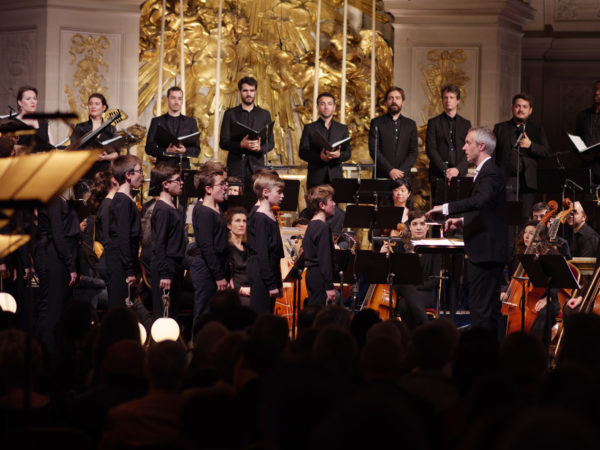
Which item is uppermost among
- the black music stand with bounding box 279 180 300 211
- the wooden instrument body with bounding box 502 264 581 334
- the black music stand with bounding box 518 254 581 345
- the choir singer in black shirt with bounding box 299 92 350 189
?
the choir singer in black shirt with bounding box 299 92 350 189

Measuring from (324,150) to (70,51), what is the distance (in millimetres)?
3761

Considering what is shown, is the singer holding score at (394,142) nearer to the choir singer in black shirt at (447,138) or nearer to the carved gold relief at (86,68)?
the choir singer in black shirt at (447,138)

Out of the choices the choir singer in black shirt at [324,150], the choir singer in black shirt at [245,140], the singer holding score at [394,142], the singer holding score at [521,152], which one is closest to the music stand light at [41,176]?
the choir singer in black shirt at [245,140]

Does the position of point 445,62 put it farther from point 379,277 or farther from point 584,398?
point 584,398

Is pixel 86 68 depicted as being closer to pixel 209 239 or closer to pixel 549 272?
pixel 209 239

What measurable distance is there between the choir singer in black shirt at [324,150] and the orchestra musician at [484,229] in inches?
99.6

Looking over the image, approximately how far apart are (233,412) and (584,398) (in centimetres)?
97

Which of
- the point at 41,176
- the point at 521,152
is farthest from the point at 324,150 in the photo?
the point at 41,176

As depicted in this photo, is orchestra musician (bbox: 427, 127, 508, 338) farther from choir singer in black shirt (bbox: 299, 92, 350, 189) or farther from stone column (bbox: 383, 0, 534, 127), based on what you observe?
stone column (bbox: 383, 0, 534, 127)

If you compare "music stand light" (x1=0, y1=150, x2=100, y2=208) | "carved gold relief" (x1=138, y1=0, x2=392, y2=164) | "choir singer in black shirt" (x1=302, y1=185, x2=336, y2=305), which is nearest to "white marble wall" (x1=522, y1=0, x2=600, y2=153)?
"carved gold relief" (x1=138, y1=0, x2=392, y2=164)

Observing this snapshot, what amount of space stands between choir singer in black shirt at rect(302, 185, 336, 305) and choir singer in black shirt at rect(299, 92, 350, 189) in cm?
173

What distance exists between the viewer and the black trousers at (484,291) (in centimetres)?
703

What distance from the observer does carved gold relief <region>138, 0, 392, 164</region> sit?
12172 mm

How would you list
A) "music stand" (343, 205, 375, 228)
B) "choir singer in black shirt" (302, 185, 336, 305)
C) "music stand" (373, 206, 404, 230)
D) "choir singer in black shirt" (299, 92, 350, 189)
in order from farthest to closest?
"choir singer in black shirt" (299, 92, 350, 189) → "music stand" (343, 205, 375, 228) → "music stand" (373, 206, 404, 230) → "choir singer in black shirt" (302, 185, 336, 305)
